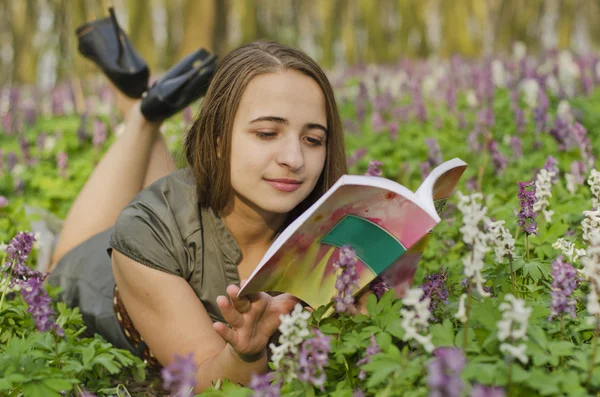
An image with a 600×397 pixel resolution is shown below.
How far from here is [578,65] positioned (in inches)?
316

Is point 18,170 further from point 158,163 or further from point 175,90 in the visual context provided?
point 175,90

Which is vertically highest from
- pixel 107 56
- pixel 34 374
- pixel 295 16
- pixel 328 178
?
pixel 295 16

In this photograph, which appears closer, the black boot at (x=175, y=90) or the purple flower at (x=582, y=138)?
the purple flower at (x=582, y=138)

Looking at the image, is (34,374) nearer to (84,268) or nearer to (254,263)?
(254,263)

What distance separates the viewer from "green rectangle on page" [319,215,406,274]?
2000mm

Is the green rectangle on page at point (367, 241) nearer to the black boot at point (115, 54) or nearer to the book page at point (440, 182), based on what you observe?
the book page at point (440, 182)

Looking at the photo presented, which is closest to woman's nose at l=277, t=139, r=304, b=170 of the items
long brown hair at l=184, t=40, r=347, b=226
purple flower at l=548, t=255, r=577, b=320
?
long brown hair at l=184, t=40, r=347, b=226

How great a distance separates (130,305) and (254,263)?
0.57m

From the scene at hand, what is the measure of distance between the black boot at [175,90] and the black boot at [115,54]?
1.83ft

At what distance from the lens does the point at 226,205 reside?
9.73 ft

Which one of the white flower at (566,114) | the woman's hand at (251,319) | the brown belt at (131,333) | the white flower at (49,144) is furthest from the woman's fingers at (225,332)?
the white flower at (49,144)

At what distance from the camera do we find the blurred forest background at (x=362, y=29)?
16.8 metres

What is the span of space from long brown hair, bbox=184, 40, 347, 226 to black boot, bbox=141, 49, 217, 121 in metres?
1.46

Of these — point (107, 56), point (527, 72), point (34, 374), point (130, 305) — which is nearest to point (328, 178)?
point (130, 305)
